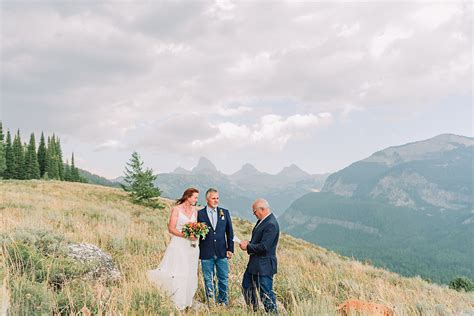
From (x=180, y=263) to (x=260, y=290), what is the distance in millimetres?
1516

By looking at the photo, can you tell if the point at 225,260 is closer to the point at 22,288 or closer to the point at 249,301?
the point at 249,301

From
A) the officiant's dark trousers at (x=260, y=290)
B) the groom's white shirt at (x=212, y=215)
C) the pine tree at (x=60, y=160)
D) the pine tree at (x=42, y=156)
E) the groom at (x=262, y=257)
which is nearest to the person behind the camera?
the officiant's dark trousers at (x=260, y=290)

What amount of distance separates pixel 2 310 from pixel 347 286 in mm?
7129

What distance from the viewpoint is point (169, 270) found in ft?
21.4

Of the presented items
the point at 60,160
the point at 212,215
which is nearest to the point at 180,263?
the point at 212,215

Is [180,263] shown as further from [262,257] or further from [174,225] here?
[262,257]

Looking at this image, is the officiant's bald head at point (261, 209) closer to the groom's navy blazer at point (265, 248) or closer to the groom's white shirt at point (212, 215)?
the groom's navy blazer at point (265, 248)

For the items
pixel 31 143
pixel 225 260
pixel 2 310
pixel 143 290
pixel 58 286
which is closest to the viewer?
pixel 2 310

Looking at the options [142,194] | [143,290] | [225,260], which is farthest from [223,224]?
[142,194]

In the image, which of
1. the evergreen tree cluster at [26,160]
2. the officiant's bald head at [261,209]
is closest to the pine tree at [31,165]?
the evergreen tree cluster at [26,160]

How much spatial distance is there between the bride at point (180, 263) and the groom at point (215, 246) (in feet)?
0.63

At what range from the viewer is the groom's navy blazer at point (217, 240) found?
6.88 meters

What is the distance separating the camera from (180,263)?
6.61 metres

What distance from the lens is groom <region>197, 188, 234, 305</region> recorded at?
6.69 metres
